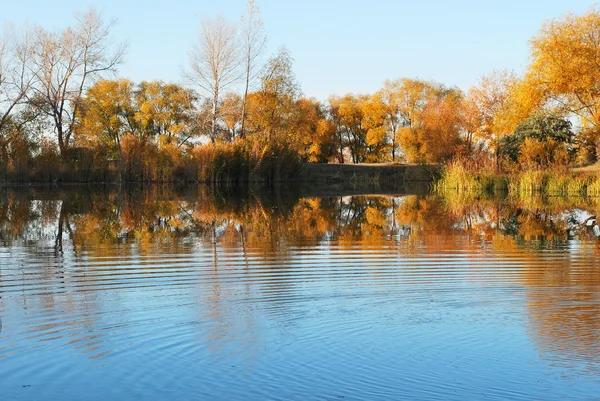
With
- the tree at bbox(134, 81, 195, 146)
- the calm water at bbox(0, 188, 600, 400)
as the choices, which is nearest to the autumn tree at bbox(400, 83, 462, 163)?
the tree at bbox(134, 81, 195, 146)

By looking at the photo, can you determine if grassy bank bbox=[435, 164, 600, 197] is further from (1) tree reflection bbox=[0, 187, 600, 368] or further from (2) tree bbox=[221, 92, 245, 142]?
(2) tree bbox=[221, 92, 245, 142]

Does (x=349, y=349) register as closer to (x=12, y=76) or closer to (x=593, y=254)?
(x=593, y=254)

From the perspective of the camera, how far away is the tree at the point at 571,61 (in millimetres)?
32562

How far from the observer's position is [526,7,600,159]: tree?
32.6m

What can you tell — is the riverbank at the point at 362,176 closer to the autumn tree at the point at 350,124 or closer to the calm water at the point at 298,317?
the autumn tree at the point at 350,124

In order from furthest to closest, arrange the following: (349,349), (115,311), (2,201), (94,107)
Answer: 1. (94,107)
2. (2,201)
3. (115,311)
4. (349,349)

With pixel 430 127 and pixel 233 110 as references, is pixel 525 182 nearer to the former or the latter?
pixel 233 110

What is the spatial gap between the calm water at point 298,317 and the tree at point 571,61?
22.8 meters

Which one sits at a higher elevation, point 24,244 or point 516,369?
point 24,244

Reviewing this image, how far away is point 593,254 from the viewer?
978 centimetres

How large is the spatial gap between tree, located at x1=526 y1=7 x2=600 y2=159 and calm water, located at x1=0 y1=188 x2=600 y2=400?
22837 mm

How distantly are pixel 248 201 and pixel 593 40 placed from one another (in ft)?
64.9

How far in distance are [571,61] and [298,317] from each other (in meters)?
30.3

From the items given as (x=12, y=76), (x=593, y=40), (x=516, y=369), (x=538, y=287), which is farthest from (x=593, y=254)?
(x=12, y=76)
